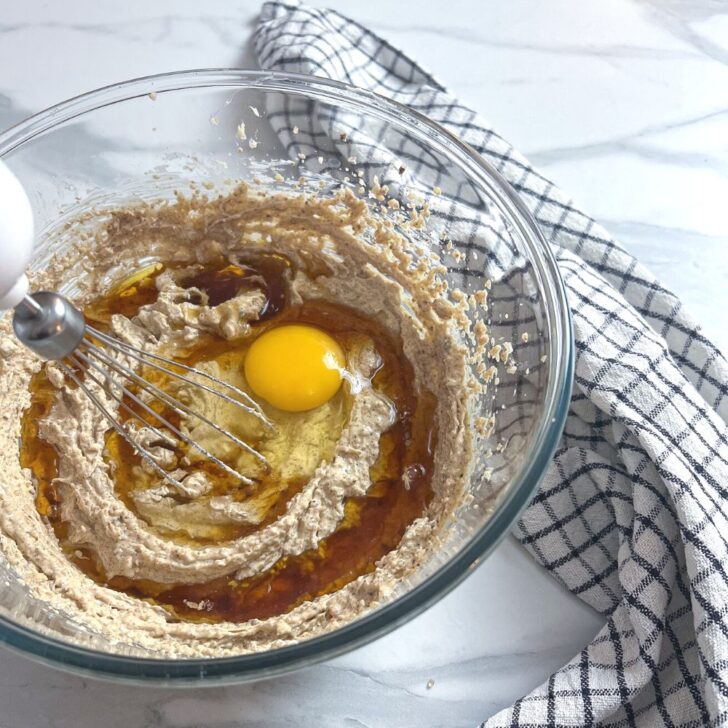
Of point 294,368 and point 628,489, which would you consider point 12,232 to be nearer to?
point 294,368

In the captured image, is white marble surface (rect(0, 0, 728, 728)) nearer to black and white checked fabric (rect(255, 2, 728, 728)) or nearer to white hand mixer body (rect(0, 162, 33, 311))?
black and white checked fabric (rect(255, 2, 728, 728))

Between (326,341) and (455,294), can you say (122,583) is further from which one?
(455,294)

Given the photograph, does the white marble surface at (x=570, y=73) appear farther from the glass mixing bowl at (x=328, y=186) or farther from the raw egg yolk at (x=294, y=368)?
the raw egg yolk at (x=294, y=368)

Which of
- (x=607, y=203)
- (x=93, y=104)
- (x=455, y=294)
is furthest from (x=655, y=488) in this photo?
(x=93, y=104)

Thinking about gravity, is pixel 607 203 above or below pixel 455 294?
above

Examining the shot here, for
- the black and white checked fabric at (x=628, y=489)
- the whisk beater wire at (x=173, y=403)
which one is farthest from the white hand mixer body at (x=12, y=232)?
the black and white checked fabric at (x=628, y=489)

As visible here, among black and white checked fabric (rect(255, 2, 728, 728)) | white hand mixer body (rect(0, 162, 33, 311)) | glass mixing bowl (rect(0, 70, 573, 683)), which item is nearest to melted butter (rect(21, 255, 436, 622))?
glass mixing bowl (rect(0, 70, 573, 683))
